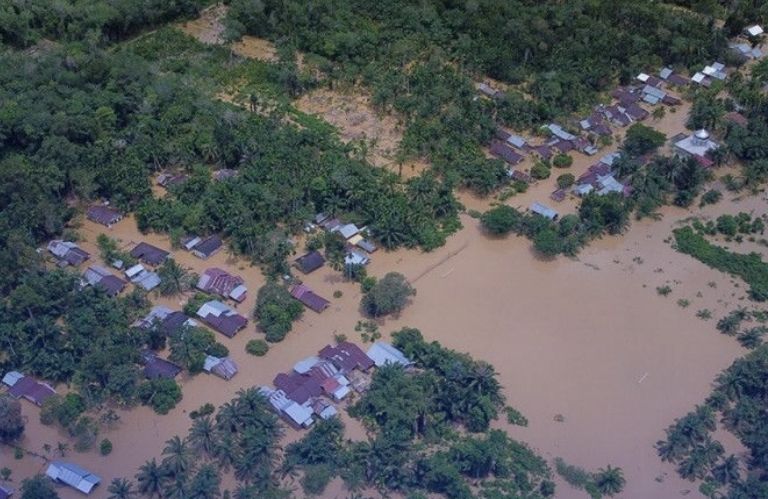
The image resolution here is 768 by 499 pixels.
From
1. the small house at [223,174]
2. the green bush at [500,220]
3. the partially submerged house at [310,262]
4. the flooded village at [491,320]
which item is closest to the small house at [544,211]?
the flooded village at [491,320]

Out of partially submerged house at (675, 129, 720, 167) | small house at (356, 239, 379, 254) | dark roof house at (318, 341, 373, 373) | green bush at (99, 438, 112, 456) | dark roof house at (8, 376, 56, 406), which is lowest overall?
green bush at (99, 438, 112, 456)

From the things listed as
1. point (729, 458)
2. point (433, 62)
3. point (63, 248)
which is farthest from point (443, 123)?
point (729, 458)

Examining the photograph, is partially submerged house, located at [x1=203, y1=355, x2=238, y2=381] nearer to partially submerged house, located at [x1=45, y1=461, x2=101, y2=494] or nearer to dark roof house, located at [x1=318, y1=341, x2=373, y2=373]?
dark roof house, located at [x1=318, y1=341, x2=373, y2=373]

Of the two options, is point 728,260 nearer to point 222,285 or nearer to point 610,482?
point 610,482

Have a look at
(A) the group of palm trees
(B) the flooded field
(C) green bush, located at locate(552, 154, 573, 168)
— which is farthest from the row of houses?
(C) green bush, located at locate(552, 154, 573, 168)

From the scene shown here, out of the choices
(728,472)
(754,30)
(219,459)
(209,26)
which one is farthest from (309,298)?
(754,30)

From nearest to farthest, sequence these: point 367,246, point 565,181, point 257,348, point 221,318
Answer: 1. point 257,348
2. point 221,318
3. point 367,246
4. point 565,181
